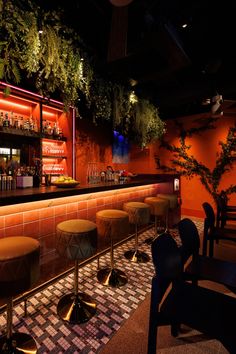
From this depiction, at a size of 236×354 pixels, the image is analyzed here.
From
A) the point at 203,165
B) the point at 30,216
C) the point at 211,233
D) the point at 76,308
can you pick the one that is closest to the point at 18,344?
the point at 76,308

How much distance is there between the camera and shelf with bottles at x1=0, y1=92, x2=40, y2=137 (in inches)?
128

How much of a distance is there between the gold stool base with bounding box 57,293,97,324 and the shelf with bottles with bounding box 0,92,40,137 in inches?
94.7

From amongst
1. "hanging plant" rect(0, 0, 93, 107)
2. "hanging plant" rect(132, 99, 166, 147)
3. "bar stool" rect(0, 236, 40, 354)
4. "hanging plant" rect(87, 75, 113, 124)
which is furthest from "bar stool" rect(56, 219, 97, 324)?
"hanging plant" rect(132, 99, 166, 147)

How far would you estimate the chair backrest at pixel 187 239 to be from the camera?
1.90 meters


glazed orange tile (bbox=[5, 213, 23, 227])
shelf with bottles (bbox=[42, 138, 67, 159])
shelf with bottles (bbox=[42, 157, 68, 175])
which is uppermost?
shelf with bottles (bbox=[42, 138, 67, 159])

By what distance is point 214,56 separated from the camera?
379cm

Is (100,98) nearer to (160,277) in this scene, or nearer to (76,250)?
(76,250)

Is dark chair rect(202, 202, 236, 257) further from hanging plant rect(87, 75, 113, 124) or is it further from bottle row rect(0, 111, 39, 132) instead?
bottle row rect(0, 111, 39, 132)

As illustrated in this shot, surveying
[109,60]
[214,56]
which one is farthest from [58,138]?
[214,56]

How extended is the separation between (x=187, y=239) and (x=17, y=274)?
143 cm

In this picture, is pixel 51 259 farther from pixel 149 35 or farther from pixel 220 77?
pixel 220 77

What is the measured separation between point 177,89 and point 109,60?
106 inches

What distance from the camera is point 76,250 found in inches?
73.1

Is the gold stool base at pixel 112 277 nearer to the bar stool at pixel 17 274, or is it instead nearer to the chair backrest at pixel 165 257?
the bar stool at pixel 17 274
